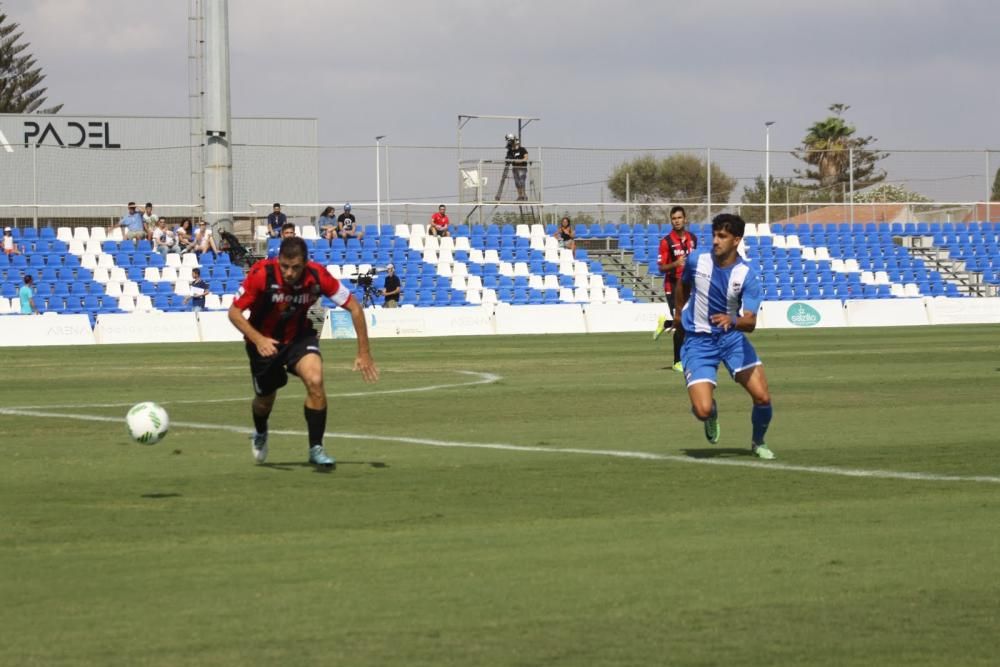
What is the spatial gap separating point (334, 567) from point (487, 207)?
41529mm

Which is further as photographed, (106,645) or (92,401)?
(92,401)

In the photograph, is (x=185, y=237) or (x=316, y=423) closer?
(x=316, y=423)

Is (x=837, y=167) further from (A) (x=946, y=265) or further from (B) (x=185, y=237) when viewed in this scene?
(B) (x=185, y=237)

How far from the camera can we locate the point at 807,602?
6.95 meters

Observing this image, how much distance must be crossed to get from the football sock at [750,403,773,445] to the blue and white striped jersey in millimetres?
698

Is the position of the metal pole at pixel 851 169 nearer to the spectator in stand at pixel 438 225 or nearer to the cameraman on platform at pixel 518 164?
the cameraman on platform at pixel 518 164

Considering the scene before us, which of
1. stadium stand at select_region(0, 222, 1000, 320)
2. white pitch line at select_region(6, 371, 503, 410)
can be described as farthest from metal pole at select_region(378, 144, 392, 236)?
white pitch line at select_region(6, 371, 503, 410)

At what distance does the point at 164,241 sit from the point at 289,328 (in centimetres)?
3113

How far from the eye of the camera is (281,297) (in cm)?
1165

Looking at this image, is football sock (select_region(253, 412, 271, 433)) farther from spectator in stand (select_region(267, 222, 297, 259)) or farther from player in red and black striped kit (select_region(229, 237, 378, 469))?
spectator in stand (select_region(267, 222, 297, 259))

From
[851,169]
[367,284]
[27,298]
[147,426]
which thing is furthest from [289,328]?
[851,169]

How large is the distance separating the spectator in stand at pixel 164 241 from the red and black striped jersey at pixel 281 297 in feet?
101

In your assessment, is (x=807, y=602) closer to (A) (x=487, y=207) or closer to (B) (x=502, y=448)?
(B) (x=502, y=448)

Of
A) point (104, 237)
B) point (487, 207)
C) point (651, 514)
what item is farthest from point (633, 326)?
point (651, 514)
